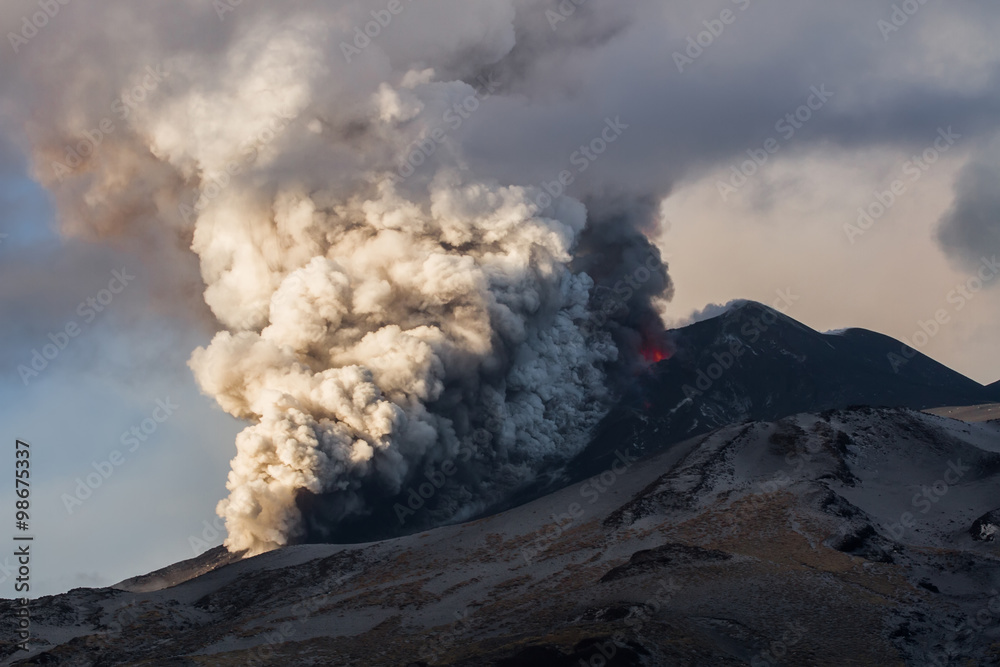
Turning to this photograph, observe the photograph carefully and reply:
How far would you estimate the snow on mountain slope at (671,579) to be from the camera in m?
Answer: 51.7

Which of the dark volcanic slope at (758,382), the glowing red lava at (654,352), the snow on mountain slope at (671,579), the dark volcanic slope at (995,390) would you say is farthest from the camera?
the dark volcanic slope at (995,390)

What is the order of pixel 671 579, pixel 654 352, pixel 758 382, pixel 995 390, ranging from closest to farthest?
1. pixel 671 579
2. pixel 654 352
3. pixel 758 382
4. pixel 995 390

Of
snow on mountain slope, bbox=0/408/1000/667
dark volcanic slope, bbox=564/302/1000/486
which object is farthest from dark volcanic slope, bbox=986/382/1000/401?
snow on mountain slope, bbox=0/408/1000/667

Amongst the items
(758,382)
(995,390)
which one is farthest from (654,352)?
(995,390)

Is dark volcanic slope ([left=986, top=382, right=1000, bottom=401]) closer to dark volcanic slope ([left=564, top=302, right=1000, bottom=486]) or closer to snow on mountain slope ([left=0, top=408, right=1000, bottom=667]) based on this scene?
dark volcanic slope ([left=564, top=302, right=1000, bottom=486])

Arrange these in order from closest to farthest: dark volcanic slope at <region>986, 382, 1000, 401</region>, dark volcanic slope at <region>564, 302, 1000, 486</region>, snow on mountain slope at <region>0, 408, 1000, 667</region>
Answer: snow on mountain slope at <region>0, 408, 1000, 667</region> → dark volcanic slope at <region>564, 302, 1000, 486</region> → dark volcanic slope at <region>986, 382, 1000, 401</region>

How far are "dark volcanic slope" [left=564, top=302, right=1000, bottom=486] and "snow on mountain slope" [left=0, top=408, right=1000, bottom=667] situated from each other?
142 feet

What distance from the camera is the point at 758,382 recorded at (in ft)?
524

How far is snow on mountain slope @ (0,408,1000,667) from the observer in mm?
51719

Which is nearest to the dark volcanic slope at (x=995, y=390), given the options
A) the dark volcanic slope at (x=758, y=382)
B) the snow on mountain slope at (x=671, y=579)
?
the dark volcanic slope at (x=758, y=382)

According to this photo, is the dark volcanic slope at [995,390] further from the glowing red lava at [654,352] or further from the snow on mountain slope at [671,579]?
the snow on mountain slope at [671,579]

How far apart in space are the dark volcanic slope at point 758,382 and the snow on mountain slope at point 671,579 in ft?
142

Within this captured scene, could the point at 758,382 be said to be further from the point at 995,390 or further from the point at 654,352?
the point at 995,390

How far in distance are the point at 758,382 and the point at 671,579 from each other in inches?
4099
